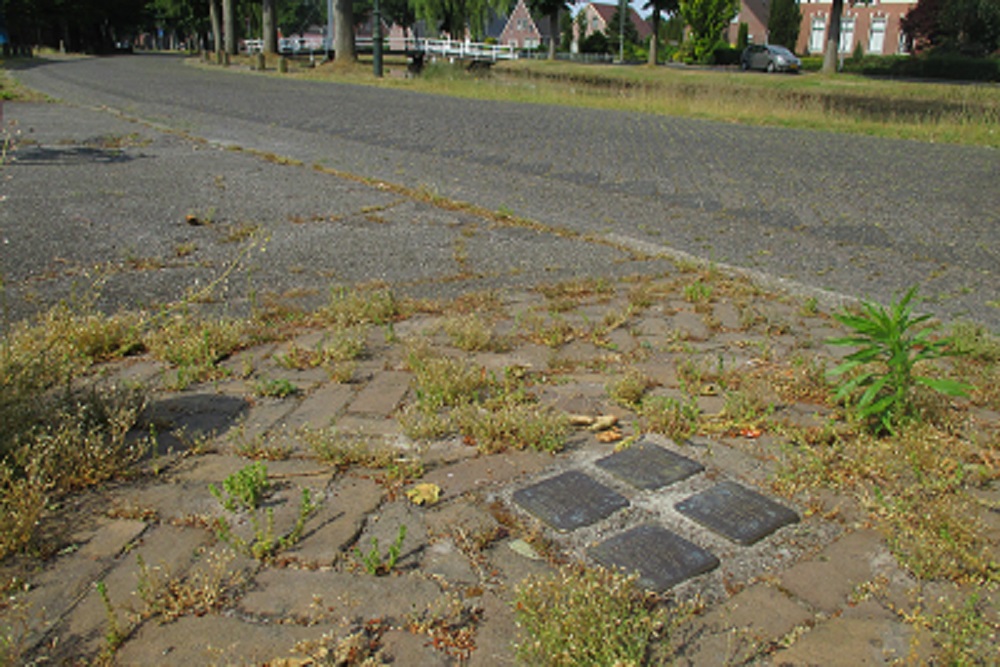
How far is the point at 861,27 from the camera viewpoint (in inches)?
2408

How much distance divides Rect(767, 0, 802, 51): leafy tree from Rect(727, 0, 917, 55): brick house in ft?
2.11

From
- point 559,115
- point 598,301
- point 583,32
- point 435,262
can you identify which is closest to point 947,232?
point 598,301

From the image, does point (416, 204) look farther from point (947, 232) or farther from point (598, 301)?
point (947, 232)

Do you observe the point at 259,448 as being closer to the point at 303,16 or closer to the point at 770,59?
the point at 770,59

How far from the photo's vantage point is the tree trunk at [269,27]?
4222cm

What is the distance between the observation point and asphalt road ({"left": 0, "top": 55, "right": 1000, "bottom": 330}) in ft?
17.5

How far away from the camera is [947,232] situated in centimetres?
655

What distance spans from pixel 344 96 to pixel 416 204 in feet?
45.9

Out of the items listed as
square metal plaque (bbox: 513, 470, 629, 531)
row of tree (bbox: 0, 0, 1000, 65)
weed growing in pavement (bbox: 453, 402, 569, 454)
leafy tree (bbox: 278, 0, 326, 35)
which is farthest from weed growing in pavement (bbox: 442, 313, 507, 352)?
leafy tree (bbox: 278, 0, 326, 35)

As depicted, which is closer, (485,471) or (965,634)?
(965,634)

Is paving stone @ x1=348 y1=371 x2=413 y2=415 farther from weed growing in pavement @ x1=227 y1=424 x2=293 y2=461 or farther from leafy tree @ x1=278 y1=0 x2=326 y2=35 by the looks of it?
leafy tree @ x1=278 y1=0 x2=326 y2=35

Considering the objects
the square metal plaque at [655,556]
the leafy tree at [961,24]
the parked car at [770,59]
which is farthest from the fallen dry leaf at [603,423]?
the leafy tree at [961,24]

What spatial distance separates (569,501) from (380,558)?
2.01 ft

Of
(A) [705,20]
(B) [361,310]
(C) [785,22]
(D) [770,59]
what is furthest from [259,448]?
(C) [785,22]
